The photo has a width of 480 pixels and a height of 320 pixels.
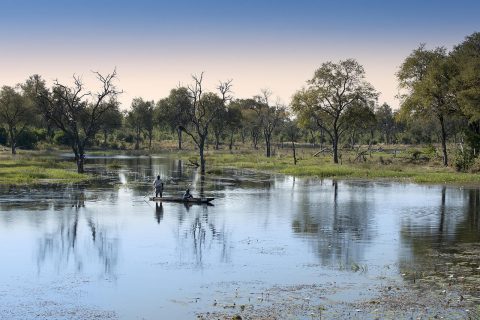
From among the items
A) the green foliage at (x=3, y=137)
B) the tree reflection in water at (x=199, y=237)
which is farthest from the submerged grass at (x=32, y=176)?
the green foliage at (x=3, y=137)

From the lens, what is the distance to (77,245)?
30.3 m

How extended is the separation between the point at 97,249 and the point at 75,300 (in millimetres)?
9027

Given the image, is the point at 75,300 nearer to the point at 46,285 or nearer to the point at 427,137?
the point at 46,285

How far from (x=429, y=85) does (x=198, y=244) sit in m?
55.0

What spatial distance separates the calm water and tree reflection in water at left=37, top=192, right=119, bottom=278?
0.06 m

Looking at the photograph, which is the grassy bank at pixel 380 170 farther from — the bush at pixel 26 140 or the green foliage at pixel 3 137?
the green foliage at pixel 3 137

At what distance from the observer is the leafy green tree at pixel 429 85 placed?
77250 mm

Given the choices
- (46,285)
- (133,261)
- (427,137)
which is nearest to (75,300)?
(46,285)

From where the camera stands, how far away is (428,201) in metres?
48.7

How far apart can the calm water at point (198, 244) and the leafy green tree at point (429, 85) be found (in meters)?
25.7

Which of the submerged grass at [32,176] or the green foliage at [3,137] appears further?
the green foliage at [3,137]

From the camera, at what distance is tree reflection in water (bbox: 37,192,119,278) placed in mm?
26152

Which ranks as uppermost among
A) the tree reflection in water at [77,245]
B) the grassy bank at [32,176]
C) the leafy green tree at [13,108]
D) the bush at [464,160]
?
the leafy green tree at [13,108]

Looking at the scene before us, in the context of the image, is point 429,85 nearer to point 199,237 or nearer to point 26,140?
point 199,237
